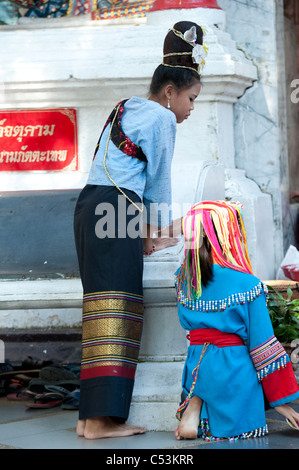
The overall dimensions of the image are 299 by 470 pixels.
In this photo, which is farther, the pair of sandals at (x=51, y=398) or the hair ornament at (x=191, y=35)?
the pair of sandals at (x=51, y=398)

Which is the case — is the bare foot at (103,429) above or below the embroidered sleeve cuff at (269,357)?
below

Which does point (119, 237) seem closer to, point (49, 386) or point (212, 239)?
point (212, 239)

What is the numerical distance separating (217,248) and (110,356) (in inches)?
25.5


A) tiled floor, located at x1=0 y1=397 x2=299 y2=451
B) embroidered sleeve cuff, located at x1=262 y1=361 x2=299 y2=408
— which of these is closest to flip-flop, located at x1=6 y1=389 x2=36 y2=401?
tiled floor, located at x1=0 y1=397 x2=299 y2=451

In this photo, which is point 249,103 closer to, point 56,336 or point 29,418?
point 56,336

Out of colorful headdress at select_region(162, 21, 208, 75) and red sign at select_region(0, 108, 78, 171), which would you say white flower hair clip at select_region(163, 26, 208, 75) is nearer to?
colorful headdress at select_region(162, 21, 208, 75)

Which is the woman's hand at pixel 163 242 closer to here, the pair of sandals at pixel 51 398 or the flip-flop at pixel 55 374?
the pair of sandals at pixel 51 398

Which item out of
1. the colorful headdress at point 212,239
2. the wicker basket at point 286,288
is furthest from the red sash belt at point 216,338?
the wicker basket at point 286,288

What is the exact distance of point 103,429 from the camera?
12.5ft

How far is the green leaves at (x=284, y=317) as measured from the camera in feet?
15.1

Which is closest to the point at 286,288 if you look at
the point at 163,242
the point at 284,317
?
the point at 284,317

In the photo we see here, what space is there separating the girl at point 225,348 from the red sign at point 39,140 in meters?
1.81

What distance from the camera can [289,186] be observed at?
22.6ft

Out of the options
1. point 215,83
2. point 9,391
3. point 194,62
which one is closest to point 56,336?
point 9,391
